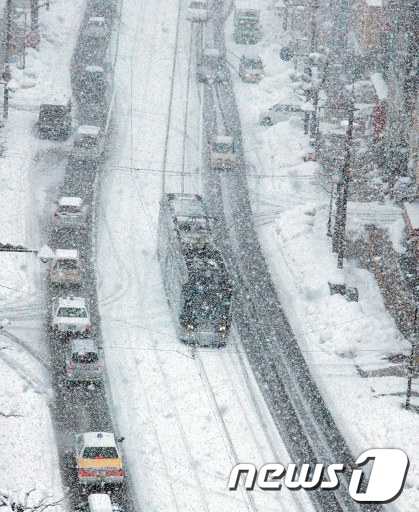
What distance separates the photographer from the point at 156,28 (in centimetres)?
10731

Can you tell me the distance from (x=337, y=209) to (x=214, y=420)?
19.3 metres

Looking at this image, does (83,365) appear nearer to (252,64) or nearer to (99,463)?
(99,463)

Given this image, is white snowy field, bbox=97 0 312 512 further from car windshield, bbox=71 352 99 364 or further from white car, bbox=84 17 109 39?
white car, bbox=84 17 109 39

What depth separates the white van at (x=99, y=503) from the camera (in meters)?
46.8

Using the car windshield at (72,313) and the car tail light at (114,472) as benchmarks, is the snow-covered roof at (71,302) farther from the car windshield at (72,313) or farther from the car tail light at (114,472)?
the car tail light at (114,472)

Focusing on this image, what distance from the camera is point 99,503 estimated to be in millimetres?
47062

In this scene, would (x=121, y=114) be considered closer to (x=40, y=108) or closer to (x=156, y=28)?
(x=40, y=108)

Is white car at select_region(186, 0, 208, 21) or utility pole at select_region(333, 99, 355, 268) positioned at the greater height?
white car at select_region(186, 0, 208, 21)

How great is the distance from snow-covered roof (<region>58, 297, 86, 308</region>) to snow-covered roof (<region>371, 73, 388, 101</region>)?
32287 millimetres

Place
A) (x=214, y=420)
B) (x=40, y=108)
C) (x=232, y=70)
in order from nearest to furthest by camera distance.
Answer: (x=214, y=420)
(x=40, y=108)
(x=232, y=70)

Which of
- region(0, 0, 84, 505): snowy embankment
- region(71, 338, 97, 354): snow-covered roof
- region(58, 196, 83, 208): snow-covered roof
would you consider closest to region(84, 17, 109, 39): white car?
region(0, 0, 84, 505): snowy embankment

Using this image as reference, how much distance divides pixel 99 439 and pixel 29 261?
21238 mm

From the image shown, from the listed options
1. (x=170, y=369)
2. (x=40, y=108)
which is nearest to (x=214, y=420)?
(x=170, y=369)

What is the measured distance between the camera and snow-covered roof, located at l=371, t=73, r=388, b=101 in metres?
89.2
